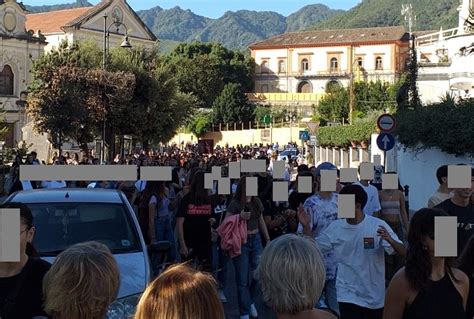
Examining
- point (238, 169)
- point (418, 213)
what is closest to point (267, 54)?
point (238, 169)

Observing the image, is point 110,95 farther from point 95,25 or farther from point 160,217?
point 95,25

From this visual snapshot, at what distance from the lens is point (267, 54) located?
414 ft

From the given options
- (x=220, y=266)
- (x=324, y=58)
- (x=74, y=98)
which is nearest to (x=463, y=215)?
(x=220, y=266)

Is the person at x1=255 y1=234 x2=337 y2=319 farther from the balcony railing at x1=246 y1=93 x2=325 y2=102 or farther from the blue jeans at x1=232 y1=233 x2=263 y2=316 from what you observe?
the balcony railing at x1=246 y1=93 x2=325 y2=102

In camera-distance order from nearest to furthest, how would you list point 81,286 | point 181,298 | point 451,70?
point 181,298
point 81,286
point 451,70

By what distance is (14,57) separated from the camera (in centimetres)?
7250

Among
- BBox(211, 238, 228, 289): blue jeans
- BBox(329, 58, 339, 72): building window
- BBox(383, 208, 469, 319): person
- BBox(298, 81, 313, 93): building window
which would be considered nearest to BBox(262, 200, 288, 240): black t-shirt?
BBox(211, 238, 228, 289): blue jeans

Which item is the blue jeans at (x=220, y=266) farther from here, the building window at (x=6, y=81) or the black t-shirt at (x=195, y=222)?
the building window at (x=6, y=81)

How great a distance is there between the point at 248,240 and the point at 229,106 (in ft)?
269

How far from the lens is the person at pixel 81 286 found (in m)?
3.46

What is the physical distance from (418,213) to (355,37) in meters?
120

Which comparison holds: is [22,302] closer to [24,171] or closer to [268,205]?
[24,171]

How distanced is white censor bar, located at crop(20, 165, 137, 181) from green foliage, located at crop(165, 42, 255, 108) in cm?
7943

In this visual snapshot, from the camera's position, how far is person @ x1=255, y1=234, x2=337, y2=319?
3682mm
